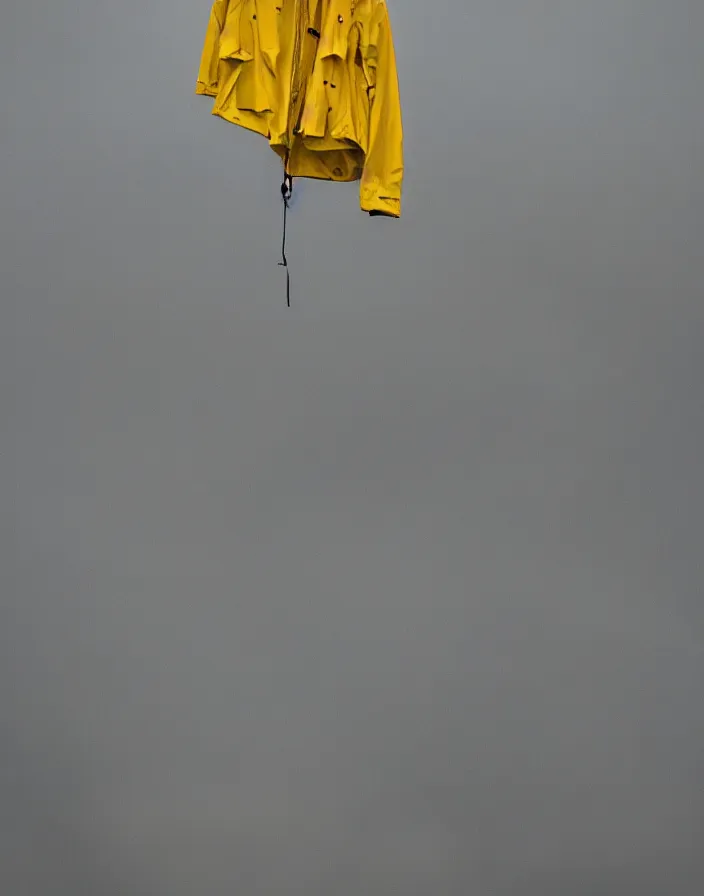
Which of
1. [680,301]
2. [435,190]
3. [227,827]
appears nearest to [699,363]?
[680,301]

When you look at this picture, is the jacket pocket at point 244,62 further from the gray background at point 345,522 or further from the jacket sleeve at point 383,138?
the gray background at point 345,522

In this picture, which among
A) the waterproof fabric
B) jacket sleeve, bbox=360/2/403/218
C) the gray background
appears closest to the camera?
the waterproof fabric

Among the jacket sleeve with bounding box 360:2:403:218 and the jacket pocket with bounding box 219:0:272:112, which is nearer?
the jacket pocket with bounding box 219:0:272:112

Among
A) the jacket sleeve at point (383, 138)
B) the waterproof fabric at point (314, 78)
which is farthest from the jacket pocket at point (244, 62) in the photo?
the jacket sleeve at point (383, 138)

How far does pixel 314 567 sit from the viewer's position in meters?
3.29

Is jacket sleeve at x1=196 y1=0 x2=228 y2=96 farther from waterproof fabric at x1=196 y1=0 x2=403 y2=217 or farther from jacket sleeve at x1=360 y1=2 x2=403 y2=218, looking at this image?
jacket sleeve at x1=360 y1=2 x2=403 y2=218

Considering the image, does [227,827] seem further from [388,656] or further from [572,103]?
[572,103]

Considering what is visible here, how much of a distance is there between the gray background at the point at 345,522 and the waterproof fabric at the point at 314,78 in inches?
29.2

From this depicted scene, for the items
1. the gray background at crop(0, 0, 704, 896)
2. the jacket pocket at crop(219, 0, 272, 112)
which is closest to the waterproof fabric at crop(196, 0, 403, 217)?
the jacket pocket at crop(219, 0, 272, 112)

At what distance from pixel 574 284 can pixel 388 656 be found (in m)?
1.31

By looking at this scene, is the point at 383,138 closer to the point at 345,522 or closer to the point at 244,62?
the point at 244,62

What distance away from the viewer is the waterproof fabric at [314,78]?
7.79 ft

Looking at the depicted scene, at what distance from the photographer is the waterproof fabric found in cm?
238

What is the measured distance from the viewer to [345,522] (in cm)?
328
